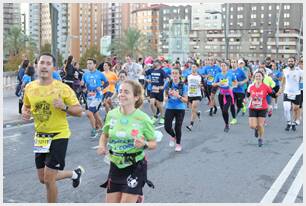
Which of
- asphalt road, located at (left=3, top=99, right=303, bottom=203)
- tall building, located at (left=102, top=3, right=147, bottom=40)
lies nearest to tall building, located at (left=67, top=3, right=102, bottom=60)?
tall building, located at (left=102, top=3, right=147, bottom=40)

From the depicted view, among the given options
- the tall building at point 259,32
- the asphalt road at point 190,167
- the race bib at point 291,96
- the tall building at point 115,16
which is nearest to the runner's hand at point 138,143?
the asphalt road at point 190,167

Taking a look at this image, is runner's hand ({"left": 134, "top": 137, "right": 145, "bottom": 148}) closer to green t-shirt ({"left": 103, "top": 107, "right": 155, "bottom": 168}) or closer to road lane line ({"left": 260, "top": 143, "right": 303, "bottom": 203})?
green t-shirt ({"left": 103, "top": 107, "right": 155, "bottom": 168})

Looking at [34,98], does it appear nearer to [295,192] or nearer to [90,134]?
[295,192]

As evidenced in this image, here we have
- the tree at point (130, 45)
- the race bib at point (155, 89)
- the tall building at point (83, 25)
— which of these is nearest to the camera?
the race bib at point (155, 89)

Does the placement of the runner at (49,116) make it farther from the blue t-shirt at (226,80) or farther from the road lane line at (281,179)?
the blue t-shirt at (226,80)

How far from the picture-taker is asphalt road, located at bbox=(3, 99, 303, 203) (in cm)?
571

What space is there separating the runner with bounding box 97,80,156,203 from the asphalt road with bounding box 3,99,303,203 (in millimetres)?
1376

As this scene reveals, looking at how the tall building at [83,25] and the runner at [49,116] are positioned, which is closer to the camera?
the runner at [49,116]

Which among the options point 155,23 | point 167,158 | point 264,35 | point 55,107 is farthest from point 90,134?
point 155,23

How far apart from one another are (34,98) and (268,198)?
120 inches

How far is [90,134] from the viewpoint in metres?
10.6

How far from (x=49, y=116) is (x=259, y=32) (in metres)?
109

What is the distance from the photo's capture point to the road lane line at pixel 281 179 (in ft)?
18.6

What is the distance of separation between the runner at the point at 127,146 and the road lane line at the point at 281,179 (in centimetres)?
207
